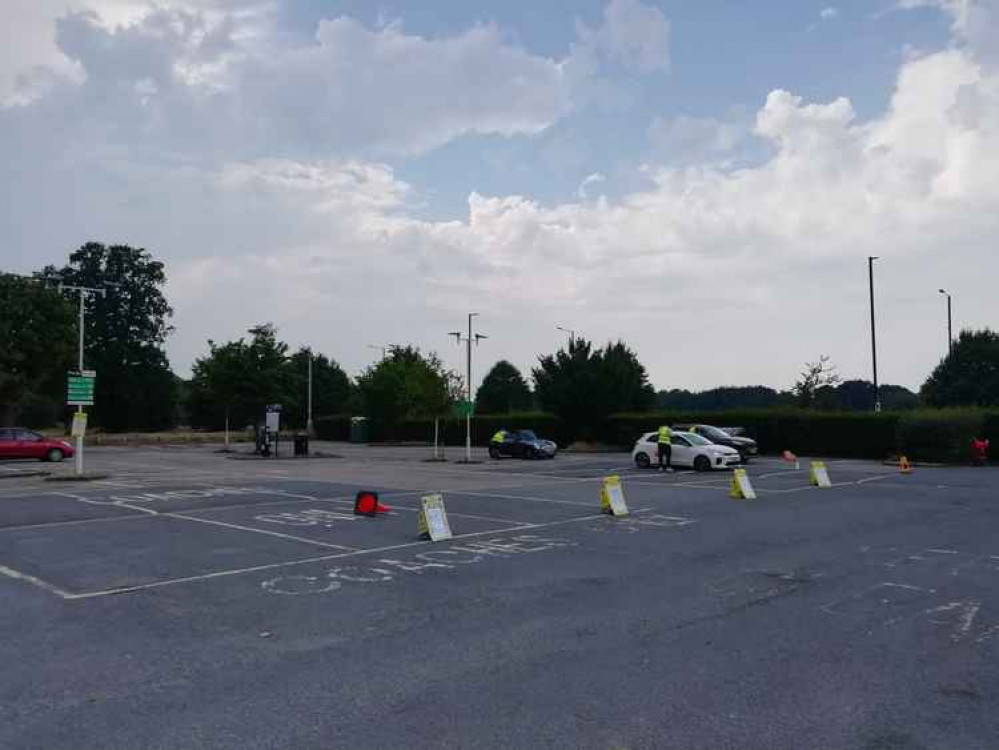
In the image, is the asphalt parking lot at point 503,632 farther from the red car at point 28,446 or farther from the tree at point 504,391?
the tree at point 504,391

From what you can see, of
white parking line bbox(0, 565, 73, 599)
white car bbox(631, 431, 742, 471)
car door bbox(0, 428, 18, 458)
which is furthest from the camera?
car door bbox(0, 428, 18, 458)

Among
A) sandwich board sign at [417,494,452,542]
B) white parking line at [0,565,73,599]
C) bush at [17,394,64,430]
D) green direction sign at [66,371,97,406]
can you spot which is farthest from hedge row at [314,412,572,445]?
white parking line at [0,565,73,599]

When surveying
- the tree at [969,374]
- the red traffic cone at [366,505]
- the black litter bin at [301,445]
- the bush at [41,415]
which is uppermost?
the tree at [969,374]

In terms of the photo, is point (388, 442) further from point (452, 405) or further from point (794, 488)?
point (794, 488)

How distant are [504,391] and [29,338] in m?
64.0

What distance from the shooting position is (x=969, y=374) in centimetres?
6575

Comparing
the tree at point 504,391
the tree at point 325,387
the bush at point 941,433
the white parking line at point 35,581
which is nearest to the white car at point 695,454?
the bush at point 941,433

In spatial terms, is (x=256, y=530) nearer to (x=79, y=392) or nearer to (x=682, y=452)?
(x=79, y=392)

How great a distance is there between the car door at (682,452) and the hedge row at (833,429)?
37.3 feet

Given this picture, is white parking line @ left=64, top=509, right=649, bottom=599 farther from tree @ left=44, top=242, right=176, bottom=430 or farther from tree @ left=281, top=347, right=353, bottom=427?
tree @ left=281, top=347, right=353, bottom=427

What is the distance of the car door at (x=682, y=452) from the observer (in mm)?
31203

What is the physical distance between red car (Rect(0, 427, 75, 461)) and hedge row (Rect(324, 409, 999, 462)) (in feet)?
89.9

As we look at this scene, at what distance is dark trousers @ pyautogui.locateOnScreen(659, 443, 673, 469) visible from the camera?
31.0 metres

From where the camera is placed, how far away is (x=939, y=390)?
66.9m
